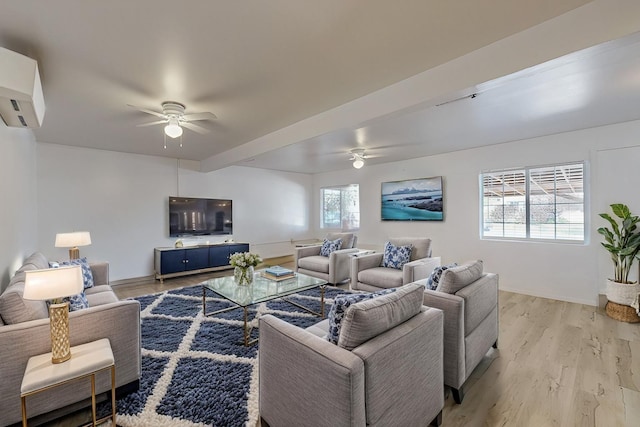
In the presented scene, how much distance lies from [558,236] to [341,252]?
3202mm

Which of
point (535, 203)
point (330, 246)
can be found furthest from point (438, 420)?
point (535, 203)

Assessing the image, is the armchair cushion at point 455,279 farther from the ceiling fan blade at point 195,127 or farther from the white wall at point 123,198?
the white wall at point 123,198

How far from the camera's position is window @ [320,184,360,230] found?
22.5 feet

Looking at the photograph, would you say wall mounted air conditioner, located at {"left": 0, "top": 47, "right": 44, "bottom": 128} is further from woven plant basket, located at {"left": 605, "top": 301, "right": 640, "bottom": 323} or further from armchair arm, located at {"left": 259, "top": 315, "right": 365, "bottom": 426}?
woven plant basket, located at {"left": 605, "top": 301, "right": 640, "bottom": 323}

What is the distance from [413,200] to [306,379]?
4.83 metres

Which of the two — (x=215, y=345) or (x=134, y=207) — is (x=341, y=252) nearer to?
(x=215, y=345)

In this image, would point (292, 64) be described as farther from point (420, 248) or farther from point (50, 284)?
point (420, 248)

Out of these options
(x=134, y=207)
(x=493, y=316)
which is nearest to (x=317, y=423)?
(x=493, y=316)

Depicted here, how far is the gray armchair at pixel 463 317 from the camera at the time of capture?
6.14ft

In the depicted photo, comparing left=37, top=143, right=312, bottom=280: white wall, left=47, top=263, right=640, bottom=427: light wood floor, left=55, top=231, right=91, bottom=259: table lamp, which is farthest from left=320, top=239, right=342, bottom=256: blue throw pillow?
left=55, top=231, right=91, bottom=259: table lamp

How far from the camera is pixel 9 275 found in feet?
8.07

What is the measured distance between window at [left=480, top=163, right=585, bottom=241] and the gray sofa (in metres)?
5.05

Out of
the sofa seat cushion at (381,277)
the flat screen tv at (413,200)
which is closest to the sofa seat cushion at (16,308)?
the sofa seat cushion at (381,277)

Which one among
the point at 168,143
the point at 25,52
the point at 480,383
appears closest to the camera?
the point at 25,52
